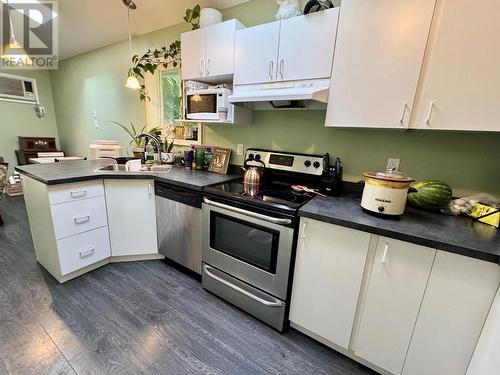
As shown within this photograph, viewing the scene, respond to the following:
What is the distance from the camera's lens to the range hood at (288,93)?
1389 millimetres

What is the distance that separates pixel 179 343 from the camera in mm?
1386

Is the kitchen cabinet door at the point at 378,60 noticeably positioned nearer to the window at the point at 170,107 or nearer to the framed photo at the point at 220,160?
the framed photo at the point at 220,160

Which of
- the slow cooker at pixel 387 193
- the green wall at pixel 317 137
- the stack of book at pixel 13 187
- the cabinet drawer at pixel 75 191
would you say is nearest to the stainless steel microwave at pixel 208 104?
the green wall at pixel 317 137

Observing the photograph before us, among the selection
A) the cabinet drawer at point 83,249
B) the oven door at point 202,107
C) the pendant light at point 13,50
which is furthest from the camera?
the pendant light at point 13,50

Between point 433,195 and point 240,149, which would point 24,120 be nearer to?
point 240,149

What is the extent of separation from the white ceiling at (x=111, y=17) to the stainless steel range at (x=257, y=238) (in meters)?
1.69

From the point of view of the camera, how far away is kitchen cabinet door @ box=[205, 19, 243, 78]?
178 cm

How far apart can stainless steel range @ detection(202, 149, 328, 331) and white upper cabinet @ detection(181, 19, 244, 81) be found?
3.02 ft

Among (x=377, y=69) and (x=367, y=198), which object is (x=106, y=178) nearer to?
(x=367, y=198)

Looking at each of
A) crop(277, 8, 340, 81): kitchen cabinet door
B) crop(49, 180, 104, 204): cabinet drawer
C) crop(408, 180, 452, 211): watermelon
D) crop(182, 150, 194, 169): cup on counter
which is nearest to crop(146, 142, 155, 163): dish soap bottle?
crop(182, 150, 194, 169): cup on counter

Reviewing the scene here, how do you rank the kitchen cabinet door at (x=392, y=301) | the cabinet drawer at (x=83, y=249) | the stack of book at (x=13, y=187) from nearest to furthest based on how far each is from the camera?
the kitchen cabinet door at (x=392, y=301)
the cabinet drawer at (x=83, y=249)
the stack of book at (x=13, y=187)

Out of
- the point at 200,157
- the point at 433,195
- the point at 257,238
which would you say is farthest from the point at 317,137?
the point at 200,157

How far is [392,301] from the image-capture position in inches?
43.6

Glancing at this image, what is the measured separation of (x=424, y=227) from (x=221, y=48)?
6.18 ft
